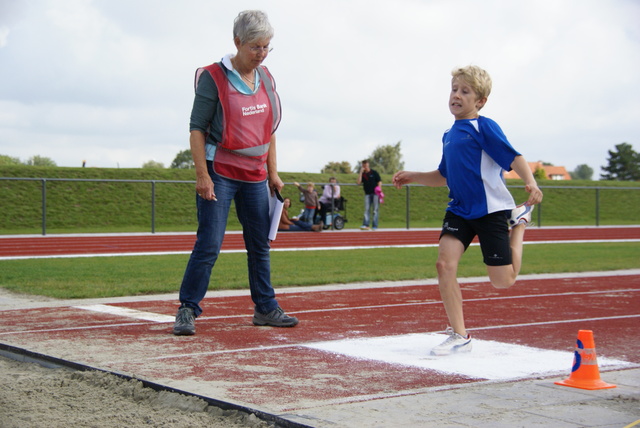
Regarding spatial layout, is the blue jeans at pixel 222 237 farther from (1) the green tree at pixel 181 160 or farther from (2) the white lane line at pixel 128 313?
(1) the green tree at pixel 181 160

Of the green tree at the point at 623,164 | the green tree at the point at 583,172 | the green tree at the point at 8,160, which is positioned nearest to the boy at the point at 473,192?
the green tree at the point at 8,160

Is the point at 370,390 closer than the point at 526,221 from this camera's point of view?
Yes

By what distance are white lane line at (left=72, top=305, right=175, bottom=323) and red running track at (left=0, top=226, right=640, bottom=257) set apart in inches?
315

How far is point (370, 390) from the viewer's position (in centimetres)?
435

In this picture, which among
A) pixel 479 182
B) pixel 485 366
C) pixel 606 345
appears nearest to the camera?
pixel 485 366

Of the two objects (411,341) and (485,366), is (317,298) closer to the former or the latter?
(411,341)

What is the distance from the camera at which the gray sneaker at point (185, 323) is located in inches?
242

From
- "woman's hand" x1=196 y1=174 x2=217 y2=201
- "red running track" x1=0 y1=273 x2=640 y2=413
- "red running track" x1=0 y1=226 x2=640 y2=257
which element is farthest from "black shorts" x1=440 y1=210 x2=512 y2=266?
"red running track" x1=0 y1=226 x2=640 y2=257

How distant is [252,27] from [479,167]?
193 cm

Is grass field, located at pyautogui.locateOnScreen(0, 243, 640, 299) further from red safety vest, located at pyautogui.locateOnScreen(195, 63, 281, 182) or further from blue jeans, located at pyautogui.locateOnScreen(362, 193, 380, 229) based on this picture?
blue jeans, located at pyautogui.locateOnScreen(362, 193, 380, 229)

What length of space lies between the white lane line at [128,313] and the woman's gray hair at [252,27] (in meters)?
2.42

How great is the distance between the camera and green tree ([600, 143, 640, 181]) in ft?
357

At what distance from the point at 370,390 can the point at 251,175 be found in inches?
100

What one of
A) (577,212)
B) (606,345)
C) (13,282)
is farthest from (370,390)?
(577,212)
